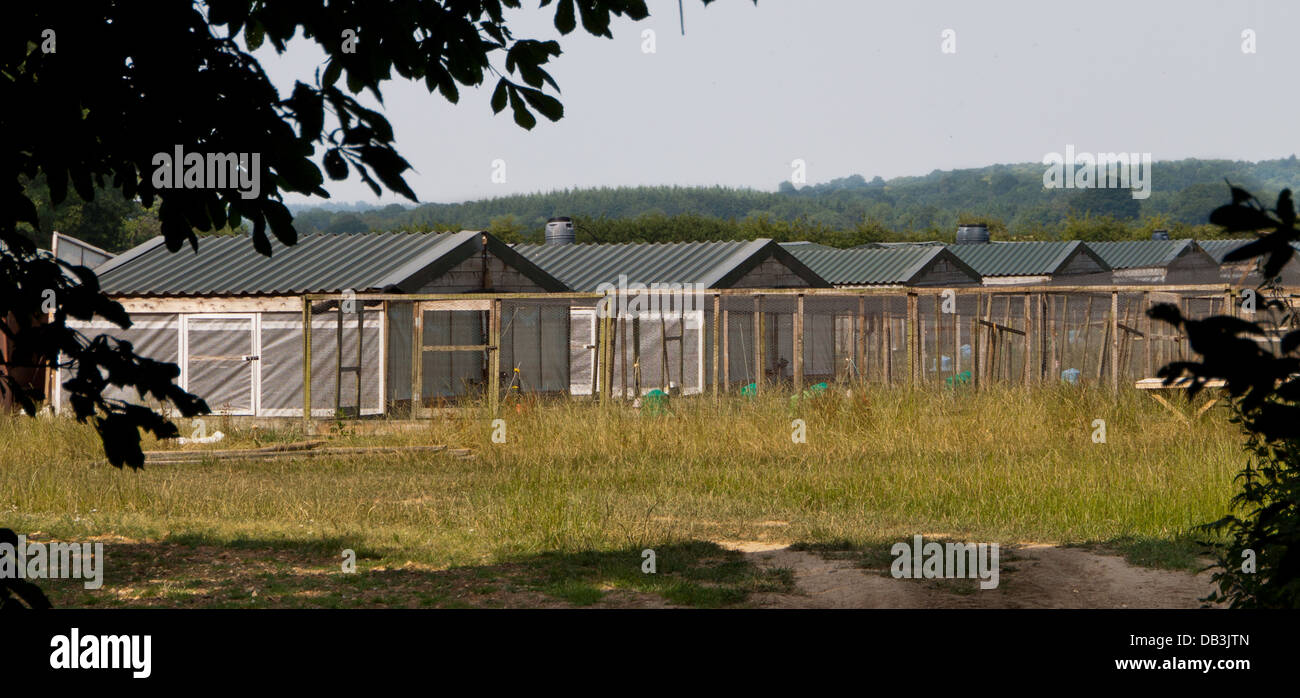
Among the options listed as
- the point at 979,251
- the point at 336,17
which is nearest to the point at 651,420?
the point at 336,17

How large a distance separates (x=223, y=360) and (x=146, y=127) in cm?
2000

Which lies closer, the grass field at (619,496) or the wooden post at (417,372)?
the grass field at (619,496)

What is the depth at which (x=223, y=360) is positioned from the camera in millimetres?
22516

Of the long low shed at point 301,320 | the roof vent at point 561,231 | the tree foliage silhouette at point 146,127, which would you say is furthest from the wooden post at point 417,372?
the tree foliage silhouette at point 146,127

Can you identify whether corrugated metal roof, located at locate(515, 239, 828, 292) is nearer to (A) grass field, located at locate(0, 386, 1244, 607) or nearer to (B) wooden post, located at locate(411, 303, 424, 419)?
(B) wooden post, located at locate(411, 303, 424, 419)

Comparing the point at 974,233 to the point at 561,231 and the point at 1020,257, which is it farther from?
the point at 561,231

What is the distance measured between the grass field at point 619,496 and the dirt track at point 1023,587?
0.31 meters

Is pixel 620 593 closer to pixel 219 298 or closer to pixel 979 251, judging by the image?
pixel 219 298

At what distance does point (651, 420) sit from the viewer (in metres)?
15.0

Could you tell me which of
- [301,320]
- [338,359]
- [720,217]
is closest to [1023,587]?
[338,359]

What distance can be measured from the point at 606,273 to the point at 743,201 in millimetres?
162953

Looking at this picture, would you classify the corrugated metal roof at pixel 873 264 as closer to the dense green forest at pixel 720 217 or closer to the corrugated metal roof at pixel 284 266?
the dense green forest at pixel 720 217

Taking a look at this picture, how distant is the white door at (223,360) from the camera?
22391 millimetres
